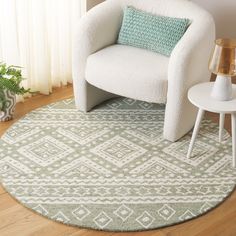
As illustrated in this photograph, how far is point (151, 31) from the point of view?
9.91 ft

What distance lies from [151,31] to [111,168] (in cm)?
90

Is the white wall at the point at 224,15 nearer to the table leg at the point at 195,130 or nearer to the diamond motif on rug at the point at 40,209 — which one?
the table leg at the point at 195,130

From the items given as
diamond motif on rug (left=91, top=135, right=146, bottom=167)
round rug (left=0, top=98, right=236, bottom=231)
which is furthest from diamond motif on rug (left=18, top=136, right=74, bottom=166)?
diamond motif on rug (left=91, top=135, right=146, bottom=167)

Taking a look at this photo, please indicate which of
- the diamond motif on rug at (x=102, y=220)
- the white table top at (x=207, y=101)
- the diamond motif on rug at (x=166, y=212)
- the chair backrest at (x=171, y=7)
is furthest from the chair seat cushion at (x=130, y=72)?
the diamond motif on rug at (x=102, y=220)

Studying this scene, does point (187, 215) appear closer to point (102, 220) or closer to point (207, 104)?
point (102, 220)

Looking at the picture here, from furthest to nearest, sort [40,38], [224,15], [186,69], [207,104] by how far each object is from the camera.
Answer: [224,15]
[40,38]
[186,69]
[207,104]

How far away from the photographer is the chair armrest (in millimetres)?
2691

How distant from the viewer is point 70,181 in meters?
2.56

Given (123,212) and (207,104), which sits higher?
(207,104)

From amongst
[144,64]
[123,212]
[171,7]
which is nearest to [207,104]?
[144,64]

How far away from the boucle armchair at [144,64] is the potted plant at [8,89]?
36 cm

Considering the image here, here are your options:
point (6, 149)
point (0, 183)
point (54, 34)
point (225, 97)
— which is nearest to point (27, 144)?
point (6, 149)

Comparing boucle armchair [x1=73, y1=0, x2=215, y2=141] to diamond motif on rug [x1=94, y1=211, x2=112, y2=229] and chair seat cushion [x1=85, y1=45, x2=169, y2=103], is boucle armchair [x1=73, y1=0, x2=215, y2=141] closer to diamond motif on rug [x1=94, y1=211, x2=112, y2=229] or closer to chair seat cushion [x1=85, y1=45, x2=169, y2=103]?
chair seat cushion [x1=85, y1=45, x2=169, y2=103]

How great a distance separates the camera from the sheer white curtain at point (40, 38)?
3.13 metres
